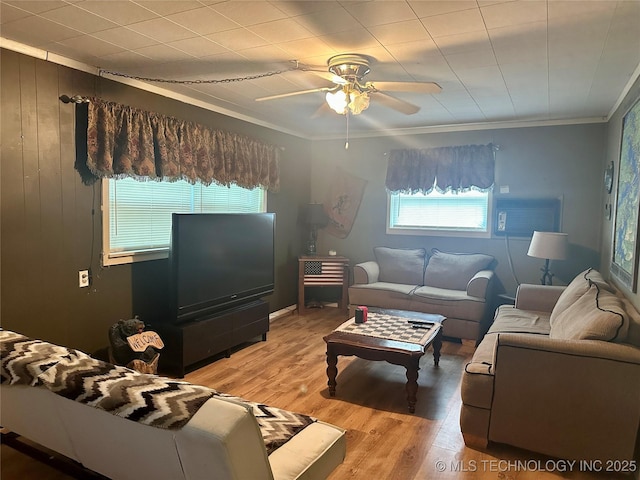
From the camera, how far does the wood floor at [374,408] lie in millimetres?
2352

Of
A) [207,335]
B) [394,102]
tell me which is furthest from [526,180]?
[207,335]

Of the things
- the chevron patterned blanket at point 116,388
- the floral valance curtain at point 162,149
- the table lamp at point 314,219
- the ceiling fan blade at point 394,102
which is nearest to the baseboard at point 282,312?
the table lamp at point 314,219

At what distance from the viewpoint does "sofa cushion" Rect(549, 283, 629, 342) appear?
2.34m

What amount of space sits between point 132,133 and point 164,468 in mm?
2740

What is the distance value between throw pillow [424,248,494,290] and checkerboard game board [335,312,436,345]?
58.4 inches

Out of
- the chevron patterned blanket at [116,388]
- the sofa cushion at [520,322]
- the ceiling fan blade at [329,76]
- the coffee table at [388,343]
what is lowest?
the coffee table at [388,343]

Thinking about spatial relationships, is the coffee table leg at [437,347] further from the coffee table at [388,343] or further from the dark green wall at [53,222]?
the dark green wall at [53,222]

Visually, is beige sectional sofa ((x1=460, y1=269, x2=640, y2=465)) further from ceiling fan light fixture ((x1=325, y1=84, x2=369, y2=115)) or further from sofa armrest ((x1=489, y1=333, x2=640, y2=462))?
ceiling fan light fixture ((x1=325, y1=84, x2=369, y2=115))

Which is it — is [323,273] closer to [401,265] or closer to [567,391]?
[401,265]

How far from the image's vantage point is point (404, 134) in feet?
18.6

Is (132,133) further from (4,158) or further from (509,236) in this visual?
(509,236)

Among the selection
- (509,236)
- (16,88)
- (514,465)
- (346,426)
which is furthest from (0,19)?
(509,236)

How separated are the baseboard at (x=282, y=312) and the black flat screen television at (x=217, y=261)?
88 cm

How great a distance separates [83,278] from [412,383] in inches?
100
